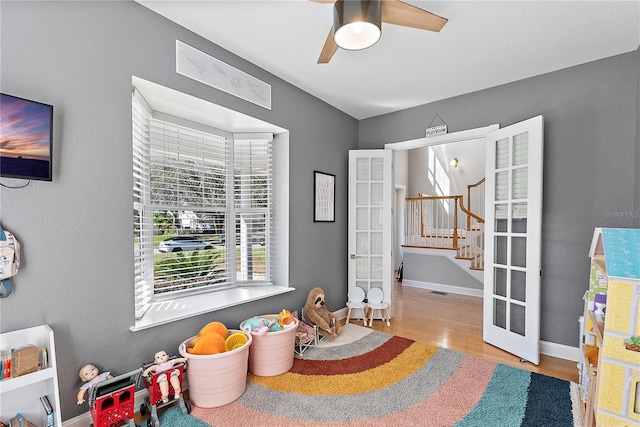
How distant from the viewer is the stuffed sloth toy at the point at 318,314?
10.4 ft

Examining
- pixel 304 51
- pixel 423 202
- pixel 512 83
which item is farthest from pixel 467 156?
pixel 304 51

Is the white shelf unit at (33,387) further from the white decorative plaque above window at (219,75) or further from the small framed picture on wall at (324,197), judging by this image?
the small framed picture on wall at (324,197)

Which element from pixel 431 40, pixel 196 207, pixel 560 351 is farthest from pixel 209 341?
pixel 560 351

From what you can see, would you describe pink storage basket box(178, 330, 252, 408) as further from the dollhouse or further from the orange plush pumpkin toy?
the dollhouse

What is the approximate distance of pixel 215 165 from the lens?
3080 millimetres

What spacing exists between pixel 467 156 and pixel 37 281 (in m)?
7.84

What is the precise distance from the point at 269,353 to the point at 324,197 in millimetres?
1866

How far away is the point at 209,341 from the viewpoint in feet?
7.04

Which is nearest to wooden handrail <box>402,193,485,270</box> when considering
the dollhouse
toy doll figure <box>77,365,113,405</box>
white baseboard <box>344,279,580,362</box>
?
white baseboard <box>344,279,580,362</box>

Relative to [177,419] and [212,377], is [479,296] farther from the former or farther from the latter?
[177,419]

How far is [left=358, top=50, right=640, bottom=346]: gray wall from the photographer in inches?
101

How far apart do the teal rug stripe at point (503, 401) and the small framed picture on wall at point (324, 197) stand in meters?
2.25

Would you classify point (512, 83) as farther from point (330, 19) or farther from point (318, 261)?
point (318, 261)

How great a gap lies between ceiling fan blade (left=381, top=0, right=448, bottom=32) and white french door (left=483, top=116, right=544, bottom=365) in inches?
66.1
